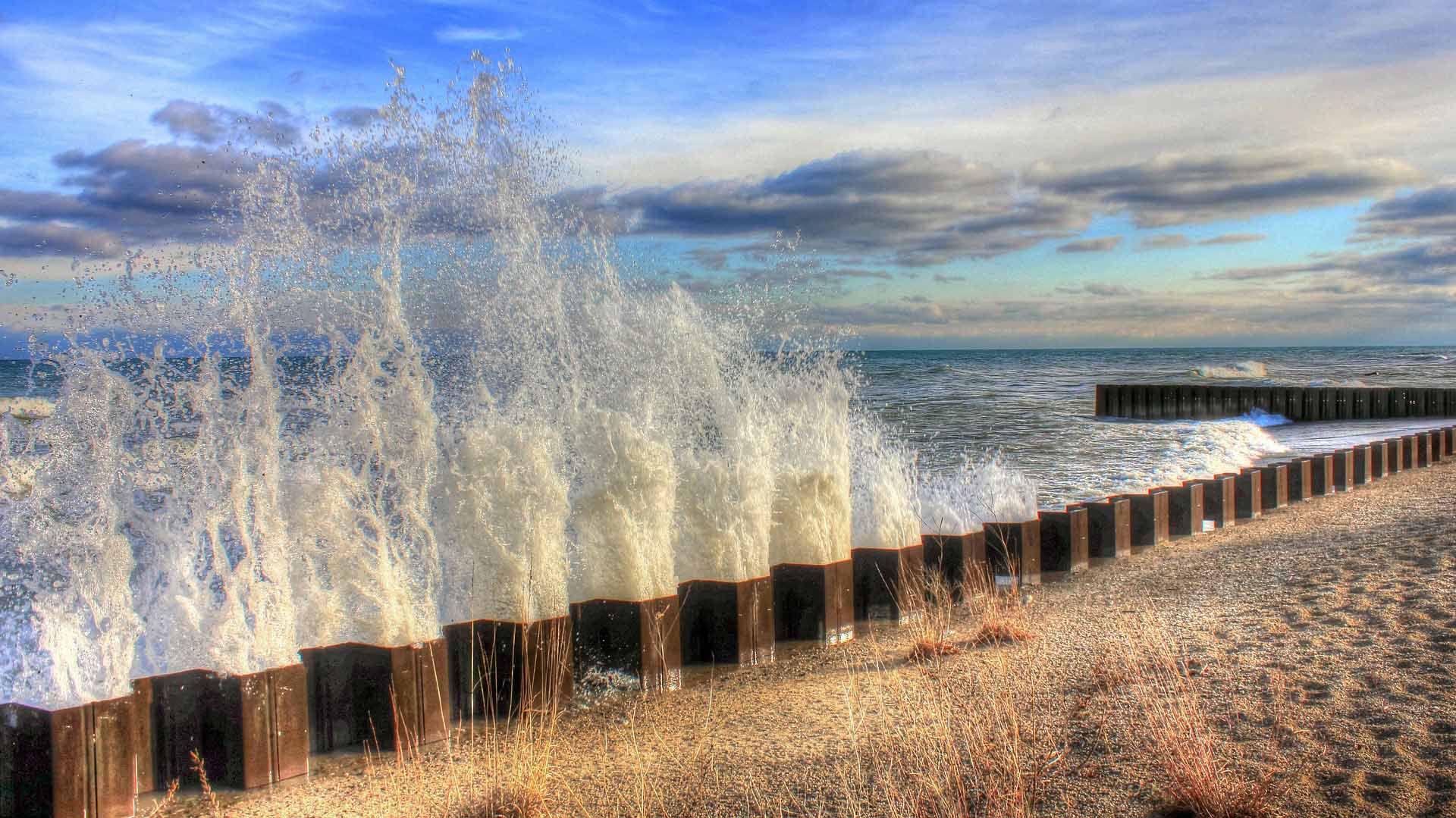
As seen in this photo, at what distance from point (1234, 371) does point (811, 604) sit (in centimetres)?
6189

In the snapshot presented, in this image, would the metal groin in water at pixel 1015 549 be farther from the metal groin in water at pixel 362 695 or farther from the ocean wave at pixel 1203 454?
the metal groin in water at pixel 362 695

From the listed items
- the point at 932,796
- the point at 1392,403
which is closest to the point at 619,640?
the point at 932,796

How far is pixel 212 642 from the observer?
440cm

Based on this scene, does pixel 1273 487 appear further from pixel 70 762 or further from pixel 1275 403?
pixel 1275 403

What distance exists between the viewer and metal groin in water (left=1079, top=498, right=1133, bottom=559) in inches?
328

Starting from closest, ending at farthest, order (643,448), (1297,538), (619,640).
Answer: (619,640) → (643,448) → (1297,538)

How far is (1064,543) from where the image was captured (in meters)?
8.01

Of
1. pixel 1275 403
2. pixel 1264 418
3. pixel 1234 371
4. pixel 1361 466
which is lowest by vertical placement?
pixel 1264 418

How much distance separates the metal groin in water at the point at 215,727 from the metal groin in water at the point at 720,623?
7.17 ft

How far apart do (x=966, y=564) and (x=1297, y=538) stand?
11.3ft

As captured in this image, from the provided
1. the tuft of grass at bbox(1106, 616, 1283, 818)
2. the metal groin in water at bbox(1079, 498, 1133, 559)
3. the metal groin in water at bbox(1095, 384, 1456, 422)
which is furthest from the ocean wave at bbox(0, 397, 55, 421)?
the metal groin in water at bbox(1095, 384, 1456, 422)

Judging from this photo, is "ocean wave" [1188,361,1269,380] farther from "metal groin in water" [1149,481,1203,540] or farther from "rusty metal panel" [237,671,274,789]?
"rusty metal panel" [237,671,274,789]

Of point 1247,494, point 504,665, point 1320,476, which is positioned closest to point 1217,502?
point 1247,494

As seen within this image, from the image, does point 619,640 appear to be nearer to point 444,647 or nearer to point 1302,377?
point 444,647
